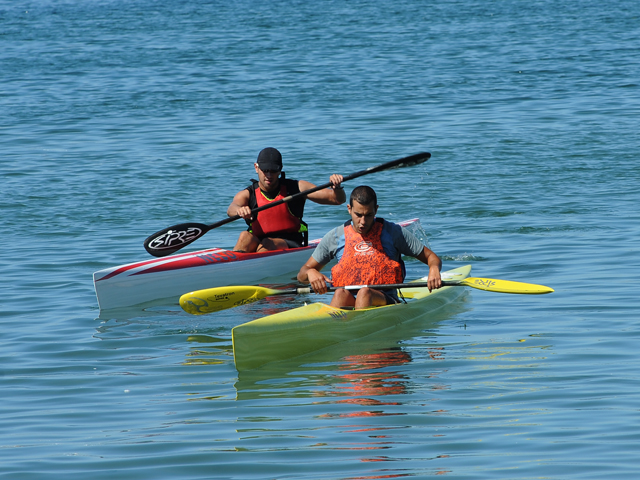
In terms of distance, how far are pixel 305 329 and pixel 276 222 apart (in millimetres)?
3094

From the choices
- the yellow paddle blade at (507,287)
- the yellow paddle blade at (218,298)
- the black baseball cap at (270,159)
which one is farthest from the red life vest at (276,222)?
the yellow paddle blade at (507,287)

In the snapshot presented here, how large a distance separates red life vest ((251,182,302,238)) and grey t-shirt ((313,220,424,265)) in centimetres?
204

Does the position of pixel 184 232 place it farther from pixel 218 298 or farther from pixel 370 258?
pixel 370 258

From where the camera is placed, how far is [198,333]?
25.0 feet

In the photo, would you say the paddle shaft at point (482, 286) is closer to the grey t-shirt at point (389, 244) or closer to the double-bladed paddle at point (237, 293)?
the double-bladed paddle at point (237, 293)

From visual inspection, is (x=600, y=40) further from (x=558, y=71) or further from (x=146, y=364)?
(x=146, y=364)

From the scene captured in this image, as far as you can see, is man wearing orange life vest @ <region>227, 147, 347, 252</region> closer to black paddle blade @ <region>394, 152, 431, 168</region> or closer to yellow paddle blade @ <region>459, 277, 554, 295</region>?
black paddle blade @ <region>394, 152, 431, 168</region>

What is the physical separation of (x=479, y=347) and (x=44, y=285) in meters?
4.65

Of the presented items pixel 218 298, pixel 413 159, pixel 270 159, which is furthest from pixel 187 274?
pixel 413 159

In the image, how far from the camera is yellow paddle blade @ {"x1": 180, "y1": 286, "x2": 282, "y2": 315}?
761cm

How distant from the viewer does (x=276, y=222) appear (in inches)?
380

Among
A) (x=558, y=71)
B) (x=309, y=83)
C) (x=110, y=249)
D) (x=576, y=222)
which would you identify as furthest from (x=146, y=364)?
(x=558, y=71)

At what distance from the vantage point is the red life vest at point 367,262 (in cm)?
728

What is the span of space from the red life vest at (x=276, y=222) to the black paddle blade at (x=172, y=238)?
0.56 m
